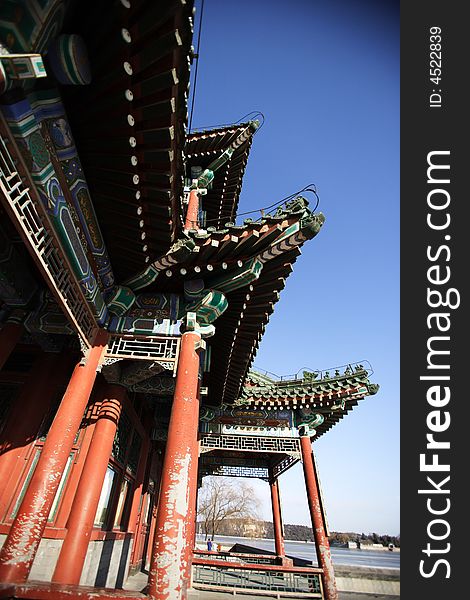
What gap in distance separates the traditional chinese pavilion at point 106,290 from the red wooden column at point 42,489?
0.8 inches

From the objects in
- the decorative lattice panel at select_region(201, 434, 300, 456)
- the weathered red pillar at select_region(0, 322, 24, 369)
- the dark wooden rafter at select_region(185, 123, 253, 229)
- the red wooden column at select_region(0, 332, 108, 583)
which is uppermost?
the dark wooden rafter at select_region(185, 123, 253, 229)

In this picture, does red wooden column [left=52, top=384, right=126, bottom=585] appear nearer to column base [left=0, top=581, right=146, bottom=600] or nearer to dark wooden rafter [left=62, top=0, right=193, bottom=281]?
column base [left=0, top=581, right=146, bottom=600]

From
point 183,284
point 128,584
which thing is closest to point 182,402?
point 183,284

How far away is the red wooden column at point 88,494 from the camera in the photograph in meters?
5.47

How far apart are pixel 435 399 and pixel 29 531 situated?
5.99 meters

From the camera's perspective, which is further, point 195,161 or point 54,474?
point 195,161

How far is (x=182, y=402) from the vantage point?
17.4 ft

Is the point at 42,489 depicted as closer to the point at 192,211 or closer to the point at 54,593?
the point at 54,593

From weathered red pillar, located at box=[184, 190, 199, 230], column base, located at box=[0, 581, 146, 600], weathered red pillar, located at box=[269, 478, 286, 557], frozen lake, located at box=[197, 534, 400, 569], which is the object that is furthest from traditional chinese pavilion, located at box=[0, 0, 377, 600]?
frozen lake, located at box=[197, 534, 400, 569]

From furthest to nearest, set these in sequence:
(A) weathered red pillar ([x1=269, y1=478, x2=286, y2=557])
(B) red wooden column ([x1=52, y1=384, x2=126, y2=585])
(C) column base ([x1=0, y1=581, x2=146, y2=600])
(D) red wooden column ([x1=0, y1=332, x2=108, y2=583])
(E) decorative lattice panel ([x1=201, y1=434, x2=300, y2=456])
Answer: (A) weathered red pillar ([x1=269, y1=478, x2=286, y2=557]) < (E) decorative lattice panel ([x1=201, y1=434, x2=300, y2=456]) < (B) red wooden column ([x1=52, y1=384, x2=126, y2=585]) < (D) red wooden column ([x1=0, y1=332, x2=108, y2=583]) < (C) column base ([x1=0, y1=581, x2=146, y2=600])

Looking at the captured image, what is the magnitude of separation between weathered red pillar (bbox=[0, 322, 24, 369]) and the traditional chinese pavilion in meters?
0.03

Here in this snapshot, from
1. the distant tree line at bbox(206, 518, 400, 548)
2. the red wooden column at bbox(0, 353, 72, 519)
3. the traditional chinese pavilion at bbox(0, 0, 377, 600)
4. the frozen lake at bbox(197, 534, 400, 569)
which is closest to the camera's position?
the traditional chinese pavilion at bbox(0, 0, 377, 600)

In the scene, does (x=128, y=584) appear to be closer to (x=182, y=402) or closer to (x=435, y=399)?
(x=182, y=402)

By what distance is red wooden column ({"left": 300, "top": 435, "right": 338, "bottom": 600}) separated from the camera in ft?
32.1
